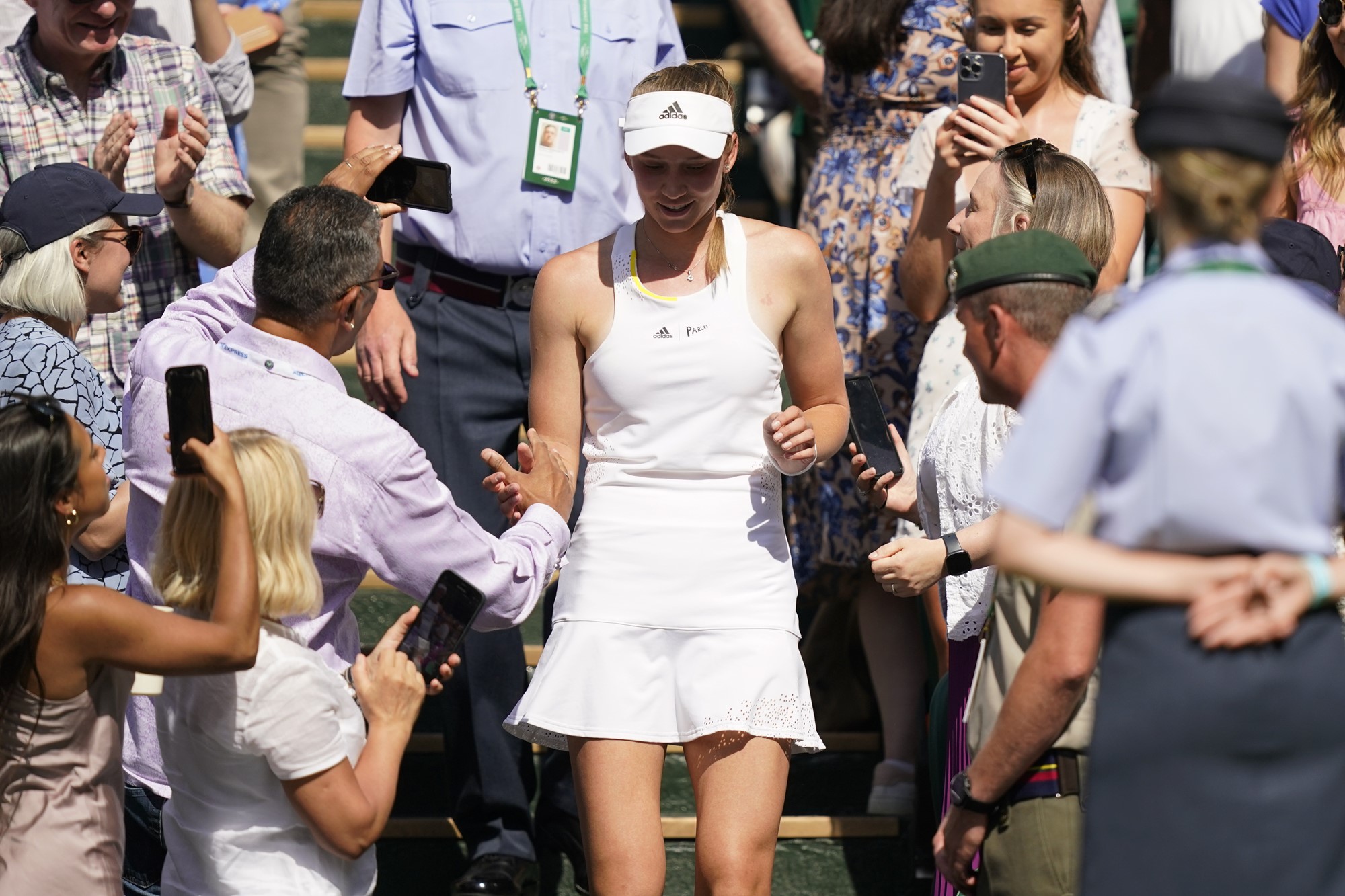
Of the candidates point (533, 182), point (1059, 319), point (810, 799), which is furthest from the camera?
point (810, 799)

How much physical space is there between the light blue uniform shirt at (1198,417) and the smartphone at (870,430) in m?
1.32

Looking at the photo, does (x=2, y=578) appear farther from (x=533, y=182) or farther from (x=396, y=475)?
(x=533, y=182)

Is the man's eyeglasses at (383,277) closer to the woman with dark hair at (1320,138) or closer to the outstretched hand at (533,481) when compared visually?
the outstretched hand at (533,481)

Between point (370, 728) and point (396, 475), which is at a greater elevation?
point (396, 475)

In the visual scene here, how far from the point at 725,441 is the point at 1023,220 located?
0.71m

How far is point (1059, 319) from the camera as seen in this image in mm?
2361

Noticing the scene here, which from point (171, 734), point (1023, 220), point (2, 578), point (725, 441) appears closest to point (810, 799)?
point (725, 441)

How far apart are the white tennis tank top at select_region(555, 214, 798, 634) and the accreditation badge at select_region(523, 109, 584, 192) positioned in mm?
1085

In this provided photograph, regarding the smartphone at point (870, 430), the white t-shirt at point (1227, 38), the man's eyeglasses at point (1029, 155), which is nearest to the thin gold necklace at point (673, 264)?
the smartphone at point (870, 430)

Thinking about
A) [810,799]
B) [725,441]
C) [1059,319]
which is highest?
[1059,319]

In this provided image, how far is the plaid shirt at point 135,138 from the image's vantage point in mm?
4094

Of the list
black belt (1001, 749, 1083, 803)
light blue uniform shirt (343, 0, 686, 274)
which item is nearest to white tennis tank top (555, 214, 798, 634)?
black belt (1001, 749, 1083, 803)

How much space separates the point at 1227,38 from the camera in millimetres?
5090

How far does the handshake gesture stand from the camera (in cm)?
188
